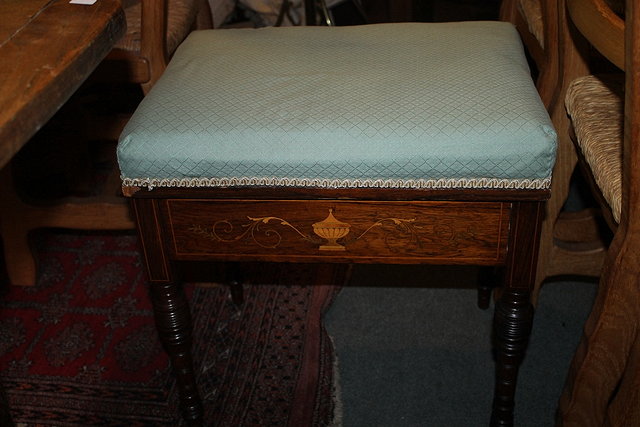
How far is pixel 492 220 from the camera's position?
0.98 m

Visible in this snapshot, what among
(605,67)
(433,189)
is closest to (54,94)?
(433,189)

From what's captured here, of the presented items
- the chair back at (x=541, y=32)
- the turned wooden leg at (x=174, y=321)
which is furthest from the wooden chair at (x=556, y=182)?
the turned wooden leg at (x=174, y=321)

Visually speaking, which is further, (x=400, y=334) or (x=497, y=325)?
(x=400, y=334)

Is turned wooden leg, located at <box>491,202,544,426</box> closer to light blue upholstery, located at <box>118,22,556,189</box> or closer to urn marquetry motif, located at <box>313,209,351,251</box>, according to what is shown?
light blue upholstery, located at <box>118,22,556,189</box>

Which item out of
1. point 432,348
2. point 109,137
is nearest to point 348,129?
point 432,348

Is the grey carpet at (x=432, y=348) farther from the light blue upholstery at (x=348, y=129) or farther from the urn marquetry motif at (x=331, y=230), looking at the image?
the light blue upholstery at (x=348, y=129)

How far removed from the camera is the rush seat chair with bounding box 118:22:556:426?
0.94m

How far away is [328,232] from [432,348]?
0.52 metres

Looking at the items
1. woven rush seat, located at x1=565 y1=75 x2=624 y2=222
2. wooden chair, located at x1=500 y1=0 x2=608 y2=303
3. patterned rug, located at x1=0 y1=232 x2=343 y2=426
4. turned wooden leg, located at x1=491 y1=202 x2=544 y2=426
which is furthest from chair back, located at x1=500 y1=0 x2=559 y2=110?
patterned rug, located at x1=0 y1=232 x2=343 y2=426

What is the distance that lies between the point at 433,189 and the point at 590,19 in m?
0.27

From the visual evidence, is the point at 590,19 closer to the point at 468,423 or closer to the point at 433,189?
the point at 433,189

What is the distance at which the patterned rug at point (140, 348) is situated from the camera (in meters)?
1.31

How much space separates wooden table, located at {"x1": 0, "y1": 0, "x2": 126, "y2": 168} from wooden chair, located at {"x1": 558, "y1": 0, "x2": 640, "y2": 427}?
563 mm

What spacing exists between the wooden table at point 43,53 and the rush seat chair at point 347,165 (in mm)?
155
